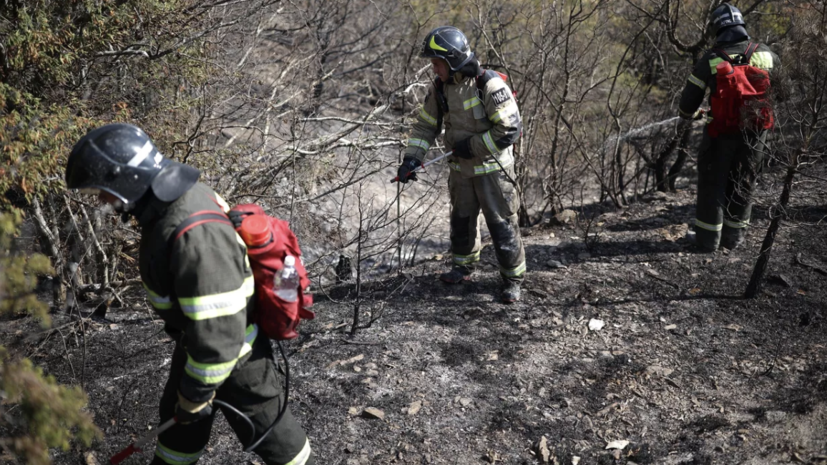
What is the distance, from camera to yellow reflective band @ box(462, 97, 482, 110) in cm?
471

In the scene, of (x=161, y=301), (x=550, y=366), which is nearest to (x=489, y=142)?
(x=550, y=366)

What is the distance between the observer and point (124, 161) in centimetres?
240

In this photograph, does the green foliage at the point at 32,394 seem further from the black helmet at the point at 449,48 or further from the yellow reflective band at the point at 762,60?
the yellow reflective band at the point at 762,60

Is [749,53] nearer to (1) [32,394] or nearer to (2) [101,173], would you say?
(2) [101,173]

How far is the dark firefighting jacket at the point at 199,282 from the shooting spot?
7.68 feet

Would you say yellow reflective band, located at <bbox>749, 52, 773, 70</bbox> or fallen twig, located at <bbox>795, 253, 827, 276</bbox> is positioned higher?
yellow reflective band, located at <bbox>749, 52, 773, 70</bbox>

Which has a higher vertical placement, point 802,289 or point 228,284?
point 228,284

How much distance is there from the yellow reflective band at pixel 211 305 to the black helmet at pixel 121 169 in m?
0.40

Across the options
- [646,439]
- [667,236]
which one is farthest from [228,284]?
[667,236]

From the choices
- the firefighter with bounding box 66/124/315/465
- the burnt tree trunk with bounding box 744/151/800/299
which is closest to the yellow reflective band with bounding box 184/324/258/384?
the firefighter with bounding box 66/124/315/465

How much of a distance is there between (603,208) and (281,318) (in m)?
6.03

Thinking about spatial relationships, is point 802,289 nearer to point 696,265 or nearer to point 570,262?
point 696,265

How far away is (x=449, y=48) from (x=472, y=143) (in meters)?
0.71

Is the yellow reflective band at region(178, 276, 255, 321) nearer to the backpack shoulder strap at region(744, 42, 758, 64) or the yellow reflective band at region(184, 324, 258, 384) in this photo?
the yellow reflective band at region(184, 324, 258, 384)
